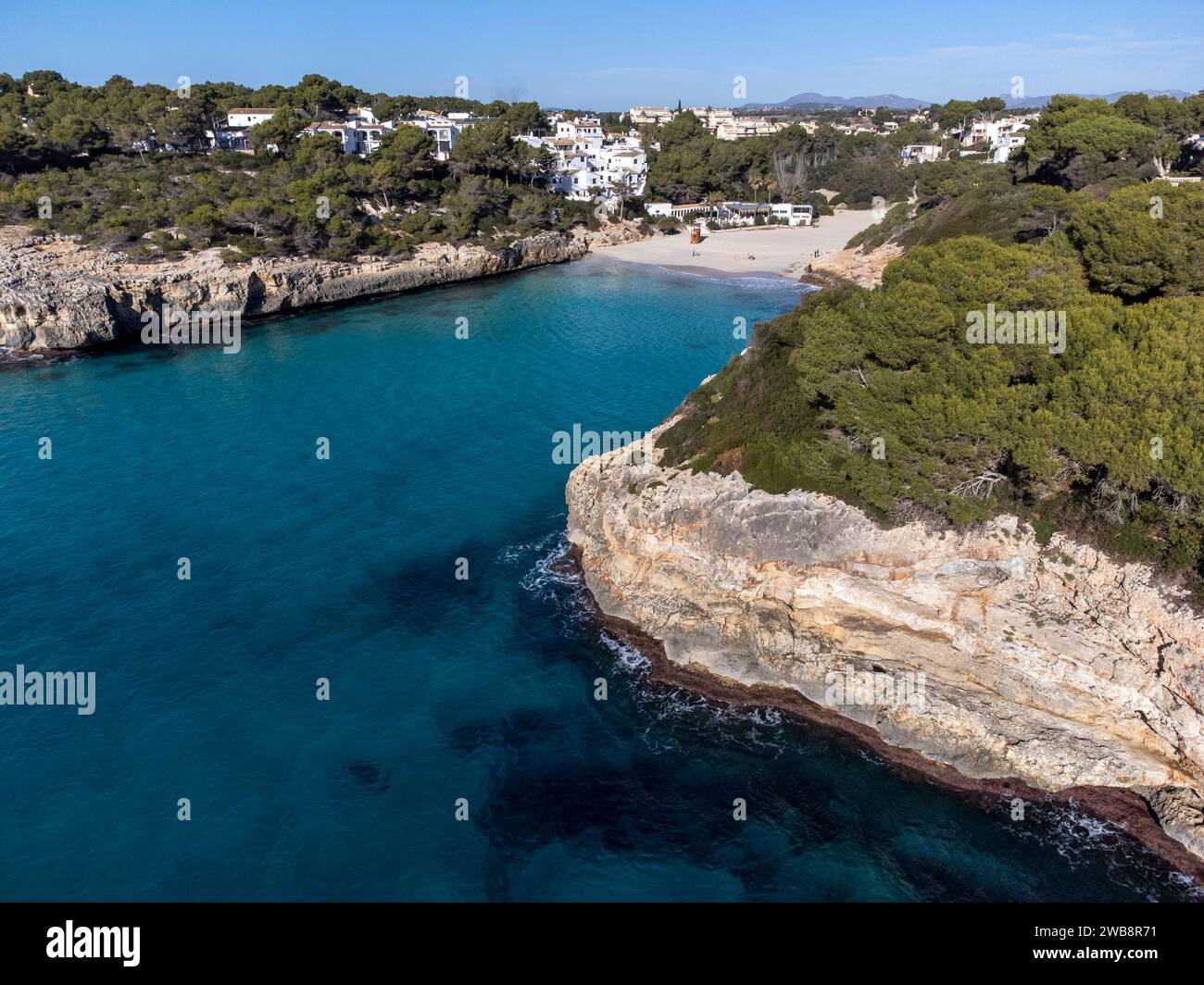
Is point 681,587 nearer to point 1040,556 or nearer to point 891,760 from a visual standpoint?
point 891,760

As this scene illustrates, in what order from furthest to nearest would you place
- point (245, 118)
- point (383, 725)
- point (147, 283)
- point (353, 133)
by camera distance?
point (245, 118) → point (353, 133) → point (147, 283) → point (383, 725)

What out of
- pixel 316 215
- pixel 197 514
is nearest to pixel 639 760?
pixel 197 514

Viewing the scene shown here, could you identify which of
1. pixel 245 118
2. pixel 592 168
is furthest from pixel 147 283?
pixel 592 168

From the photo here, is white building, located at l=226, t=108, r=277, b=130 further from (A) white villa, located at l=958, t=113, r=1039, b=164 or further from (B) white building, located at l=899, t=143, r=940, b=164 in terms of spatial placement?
(B) white building, located at l=899, t=143, r=940, b=164

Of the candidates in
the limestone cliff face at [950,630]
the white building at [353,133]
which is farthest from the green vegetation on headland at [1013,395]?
the white building at [353,133]

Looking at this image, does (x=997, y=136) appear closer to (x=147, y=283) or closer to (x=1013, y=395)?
(x=147, y=283)

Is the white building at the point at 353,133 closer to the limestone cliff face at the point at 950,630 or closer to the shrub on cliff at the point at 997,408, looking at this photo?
the shrub on cliff at the point at 997,408
